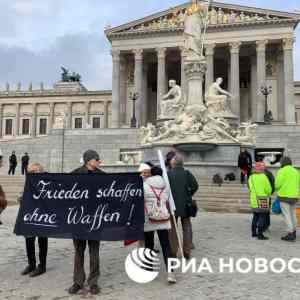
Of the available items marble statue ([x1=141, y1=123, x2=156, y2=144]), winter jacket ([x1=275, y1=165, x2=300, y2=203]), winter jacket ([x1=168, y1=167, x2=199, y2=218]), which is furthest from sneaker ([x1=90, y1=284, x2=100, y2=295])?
marble statue ([x1=141, y1=123, x2=156, y2=144])

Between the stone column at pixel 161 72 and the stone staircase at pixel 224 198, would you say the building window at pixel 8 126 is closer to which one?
the stone column at pixel 161 72

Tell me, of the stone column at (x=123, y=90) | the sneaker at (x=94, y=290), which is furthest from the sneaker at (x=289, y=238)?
the stone column at (x=123, y=90)

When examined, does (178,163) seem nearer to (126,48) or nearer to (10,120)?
(126,48)

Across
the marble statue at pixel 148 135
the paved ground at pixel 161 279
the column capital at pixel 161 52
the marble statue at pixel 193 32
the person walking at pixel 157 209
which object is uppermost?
the column capital at pixel 161 52

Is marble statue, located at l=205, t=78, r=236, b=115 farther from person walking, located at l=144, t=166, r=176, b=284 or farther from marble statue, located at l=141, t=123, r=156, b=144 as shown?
person walking, located at l=144, t=166, r=176, b=284

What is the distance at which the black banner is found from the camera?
5.66 m

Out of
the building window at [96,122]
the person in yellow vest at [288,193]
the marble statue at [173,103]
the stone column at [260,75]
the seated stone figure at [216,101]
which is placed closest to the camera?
the person in yellow vest at [288,193]

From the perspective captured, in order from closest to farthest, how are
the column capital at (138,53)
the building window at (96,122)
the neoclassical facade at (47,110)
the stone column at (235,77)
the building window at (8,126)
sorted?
the stone column at (235,77) < the column capital at (138,53) < the neoclassical facade at (47,110) < the building window at (96,122) < the building window at (8,126)

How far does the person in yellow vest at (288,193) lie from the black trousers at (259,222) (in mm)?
448

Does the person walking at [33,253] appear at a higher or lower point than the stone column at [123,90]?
lower

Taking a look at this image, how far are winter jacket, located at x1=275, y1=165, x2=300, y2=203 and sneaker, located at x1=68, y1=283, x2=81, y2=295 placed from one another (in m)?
5.39

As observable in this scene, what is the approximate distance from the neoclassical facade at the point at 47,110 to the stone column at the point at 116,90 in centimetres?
1489

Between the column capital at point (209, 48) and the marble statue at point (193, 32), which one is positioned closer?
the marble statue at point (193, 32)

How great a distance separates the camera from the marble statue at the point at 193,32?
835 inches
